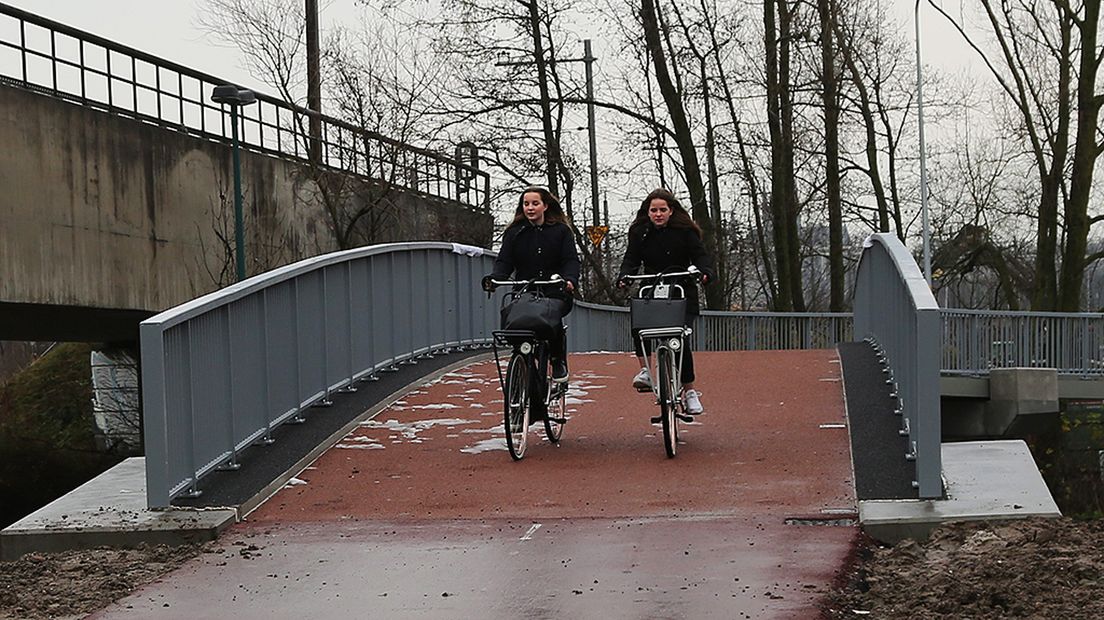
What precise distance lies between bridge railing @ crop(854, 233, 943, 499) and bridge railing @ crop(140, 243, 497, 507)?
12.3 feet

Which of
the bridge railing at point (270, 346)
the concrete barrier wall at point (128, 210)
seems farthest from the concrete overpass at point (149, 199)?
the bridge railing at point (270, 346)

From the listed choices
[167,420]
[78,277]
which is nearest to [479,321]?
[78,277]

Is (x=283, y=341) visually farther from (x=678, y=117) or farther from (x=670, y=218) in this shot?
(x=678, y=117)

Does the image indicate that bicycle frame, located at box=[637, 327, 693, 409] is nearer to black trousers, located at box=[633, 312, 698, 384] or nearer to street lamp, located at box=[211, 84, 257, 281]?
black trousers, located at box=[633, 312, 698, 384]

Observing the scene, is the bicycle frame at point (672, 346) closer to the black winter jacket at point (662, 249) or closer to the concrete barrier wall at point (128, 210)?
the black winter jacket at point (662, 249)

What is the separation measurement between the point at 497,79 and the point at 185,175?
7686 mm

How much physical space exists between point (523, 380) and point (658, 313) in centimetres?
94

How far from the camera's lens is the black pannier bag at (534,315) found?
10383mm

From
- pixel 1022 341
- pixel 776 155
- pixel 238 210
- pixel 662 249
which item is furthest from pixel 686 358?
pixel 776 155

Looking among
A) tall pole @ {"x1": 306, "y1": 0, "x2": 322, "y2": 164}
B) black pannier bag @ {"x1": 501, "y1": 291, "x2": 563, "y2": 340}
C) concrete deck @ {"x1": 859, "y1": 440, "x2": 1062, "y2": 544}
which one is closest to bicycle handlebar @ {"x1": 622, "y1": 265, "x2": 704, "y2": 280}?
black pannier bag @ {"x1": 501, "y1": 291, "x2": 563, "y2": 340}

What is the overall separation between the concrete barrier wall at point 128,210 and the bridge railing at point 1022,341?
10.4 m

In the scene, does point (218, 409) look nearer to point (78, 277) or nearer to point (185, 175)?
point (78, 277)

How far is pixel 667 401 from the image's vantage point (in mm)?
10188

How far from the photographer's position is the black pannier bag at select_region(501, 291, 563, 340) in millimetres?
10383
